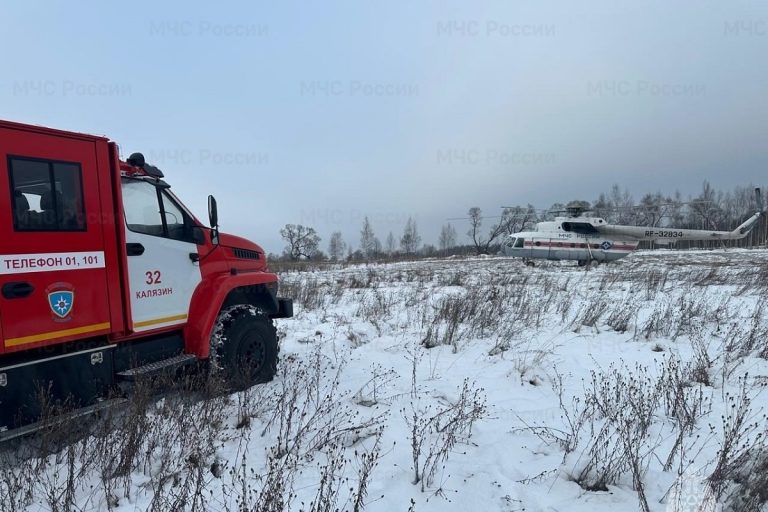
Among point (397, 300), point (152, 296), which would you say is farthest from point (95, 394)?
point (397, 300)

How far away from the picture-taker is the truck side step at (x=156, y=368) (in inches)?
157

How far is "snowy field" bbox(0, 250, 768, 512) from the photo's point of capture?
9.40ft

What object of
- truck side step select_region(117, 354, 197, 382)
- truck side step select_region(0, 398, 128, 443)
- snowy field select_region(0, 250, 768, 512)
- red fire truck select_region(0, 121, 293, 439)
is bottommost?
snowy field select_region(0, 250, 768, 512)

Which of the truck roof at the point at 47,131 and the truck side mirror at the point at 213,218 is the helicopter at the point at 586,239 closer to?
the truck side mirror at the point at 213,218

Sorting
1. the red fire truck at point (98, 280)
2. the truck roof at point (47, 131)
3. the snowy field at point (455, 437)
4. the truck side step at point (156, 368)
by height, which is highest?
the truck roof at point (47, 131)

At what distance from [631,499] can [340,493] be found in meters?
2.00

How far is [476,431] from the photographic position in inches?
154

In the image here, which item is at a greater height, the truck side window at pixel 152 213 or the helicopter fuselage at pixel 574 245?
the truck side window at pixel 152 213

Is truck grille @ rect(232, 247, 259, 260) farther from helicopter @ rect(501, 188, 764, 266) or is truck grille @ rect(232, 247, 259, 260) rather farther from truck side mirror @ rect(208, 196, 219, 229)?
helicopter @ rect(501, 188, 764, 266)

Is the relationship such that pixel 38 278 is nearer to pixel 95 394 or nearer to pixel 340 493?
pixel 95 394

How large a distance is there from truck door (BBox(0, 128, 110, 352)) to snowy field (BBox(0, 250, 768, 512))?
38.5 inches

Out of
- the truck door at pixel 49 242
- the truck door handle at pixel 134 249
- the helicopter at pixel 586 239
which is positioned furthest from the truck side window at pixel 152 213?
the helicopter at pixel 586 239

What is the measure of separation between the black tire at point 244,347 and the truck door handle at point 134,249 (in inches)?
48.2

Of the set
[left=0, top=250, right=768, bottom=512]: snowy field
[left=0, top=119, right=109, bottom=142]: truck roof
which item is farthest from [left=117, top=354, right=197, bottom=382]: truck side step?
[left=0, top=119, right=109, bottom=142]: truck roof
